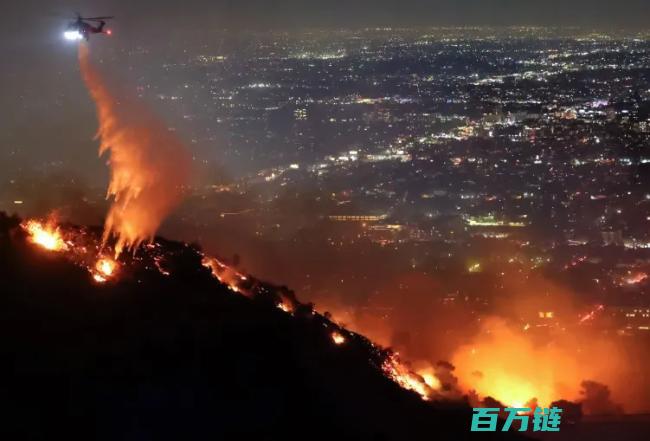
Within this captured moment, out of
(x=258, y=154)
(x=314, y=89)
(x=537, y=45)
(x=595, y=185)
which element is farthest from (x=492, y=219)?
(x=537, y=45)

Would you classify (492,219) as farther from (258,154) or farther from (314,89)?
(314,89)

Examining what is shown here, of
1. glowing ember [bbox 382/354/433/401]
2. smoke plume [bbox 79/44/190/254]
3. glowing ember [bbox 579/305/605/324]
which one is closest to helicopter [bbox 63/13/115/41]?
smoke plume [bbox 79/44/190/254]

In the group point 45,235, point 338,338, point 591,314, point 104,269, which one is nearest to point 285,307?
point 338,338

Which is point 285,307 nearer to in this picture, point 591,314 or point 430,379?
point 430,379


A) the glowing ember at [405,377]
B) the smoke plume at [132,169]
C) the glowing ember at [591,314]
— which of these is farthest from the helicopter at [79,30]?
the glowing ember at [591,314]

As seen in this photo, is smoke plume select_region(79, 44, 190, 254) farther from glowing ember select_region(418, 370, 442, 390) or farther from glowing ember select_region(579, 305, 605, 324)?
glowing ember select_region(579, 305, 605, 324)
